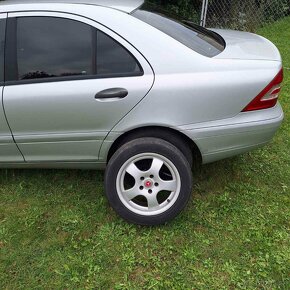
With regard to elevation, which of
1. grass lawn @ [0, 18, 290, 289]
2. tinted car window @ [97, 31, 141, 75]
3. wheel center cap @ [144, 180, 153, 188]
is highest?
tinted car window @ [97, 31, 141, 75]

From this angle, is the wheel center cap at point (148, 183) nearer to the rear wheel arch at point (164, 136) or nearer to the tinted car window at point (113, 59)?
the rear wheel arch at point (164, 136)

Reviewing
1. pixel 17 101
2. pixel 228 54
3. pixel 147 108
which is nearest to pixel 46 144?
pixel 17 101

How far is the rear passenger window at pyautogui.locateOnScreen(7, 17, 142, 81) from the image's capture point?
8.71ft

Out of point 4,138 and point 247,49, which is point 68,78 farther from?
point 247,49

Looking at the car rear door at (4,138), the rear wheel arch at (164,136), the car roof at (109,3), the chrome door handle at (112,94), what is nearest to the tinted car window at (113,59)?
the chrome door handle at (112,94)

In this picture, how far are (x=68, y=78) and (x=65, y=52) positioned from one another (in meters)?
0.19

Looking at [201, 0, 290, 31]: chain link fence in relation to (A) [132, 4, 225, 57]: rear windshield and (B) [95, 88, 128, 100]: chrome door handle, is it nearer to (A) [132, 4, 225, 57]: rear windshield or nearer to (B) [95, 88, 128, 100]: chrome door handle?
(A) [132, 4, 225, 57]: rear windshield

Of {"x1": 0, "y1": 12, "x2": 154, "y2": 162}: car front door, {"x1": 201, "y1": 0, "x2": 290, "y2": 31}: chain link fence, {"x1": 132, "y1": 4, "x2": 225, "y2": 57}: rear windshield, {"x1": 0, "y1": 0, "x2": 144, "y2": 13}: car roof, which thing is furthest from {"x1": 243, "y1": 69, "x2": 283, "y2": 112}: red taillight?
{"x1": 201, "y1": 0, "x2": 290, "y2": 31}: chain link fence

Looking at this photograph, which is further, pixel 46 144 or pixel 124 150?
pixel 46 144

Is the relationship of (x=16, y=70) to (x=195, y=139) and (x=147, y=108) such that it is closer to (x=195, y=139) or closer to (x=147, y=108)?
(x=147, y=108)

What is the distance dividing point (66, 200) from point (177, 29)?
1.64m

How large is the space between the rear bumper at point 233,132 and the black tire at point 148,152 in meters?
0.18

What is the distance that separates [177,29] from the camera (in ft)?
9.53

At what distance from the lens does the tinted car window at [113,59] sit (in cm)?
263
